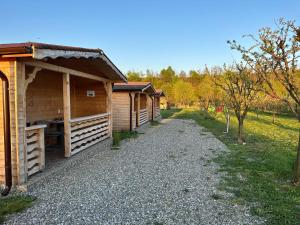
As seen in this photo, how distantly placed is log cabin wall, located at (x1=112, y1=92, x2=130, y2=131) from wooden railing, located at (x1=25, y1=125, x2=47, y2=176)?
8137 mm

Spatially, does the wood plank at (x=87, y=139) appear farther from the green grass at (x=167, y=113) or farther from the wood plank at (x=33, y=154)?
the green grass at (x=167, y=113)

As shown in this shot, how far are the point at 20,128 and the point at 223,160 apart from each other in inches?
213

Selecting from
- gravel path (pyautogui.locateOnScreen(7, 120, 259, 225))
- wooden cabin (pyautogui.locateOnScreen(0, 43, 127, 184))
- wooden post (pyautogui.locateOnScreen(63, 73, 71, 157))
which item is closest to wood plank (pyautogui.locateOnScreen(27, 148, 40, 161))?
wooden cabin (pyautogui.locateOnScreen(0, 43, 127, 184))

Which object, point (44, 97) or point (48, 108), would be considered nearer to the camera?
point (44, 97)

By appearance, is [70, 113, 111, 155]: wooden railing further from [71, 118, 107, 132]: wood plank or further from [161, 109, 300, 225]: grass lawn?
[161, 109, 300, 225]: grass lawn

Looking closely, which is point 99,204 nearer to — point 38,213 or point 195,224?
point 38,213

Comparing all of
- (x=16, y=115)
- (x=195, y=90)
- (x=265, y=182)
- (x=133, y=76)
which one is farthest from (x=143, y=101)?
(x=133, y=76)

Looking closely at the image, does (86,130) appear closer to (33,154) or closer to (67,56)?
(33,154)

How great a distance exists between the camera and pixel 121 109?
1302cm

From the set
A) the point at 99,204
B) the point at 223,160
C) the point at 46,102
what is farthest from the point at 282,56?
the point at 46,102

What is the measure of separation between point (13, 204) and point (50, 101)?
207 inches

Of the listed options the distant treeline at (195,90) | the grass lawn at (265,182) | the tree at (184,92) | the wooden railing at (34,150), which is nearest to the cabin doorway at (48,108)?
the wooden railing at (34,150)

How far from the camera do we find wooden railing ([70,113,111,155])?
A: 20.9ft

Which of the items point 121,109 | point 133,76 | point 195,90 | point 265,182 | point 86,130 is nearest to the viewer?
point 265,182
